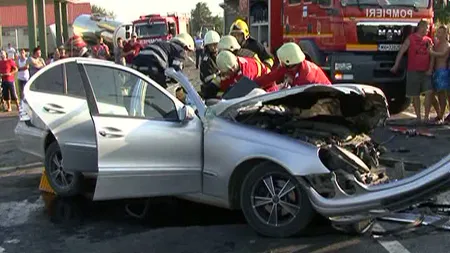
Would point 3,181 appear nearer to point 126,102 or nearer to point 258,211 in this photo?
point 126,102

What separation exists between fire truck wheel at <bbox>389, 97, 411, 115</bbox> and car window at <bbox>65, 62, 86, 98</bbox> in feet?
24.1

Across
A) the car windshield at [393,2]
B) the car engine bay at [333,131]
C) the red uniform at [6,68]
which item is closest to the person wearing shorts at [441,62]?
the car windshield at [393,2]

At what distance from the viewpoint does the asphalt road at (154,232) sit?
4.86 meters

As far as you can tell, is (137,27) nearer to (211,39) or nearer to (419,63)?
(419,63)

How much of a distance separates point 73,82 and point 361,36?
20.4 ft

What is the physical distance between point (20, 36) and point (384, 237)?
196ft

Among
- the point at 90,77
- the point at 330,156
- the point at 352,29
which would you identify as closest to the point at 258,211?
the point at 330,156

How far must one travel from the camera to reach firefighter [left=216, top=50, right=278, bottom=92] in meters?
6.50

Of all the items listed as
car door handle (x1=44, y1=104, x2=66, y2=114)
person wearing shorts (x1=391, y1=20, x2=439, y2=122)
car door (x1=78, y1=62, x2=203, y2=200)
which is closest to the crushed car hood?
car door (x1=78, y1=62, x2=203, y2=200)

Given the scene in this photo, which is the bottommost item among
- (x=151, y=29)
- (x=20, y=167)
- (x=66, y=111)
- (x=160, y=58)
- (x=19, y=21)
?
(x=20, y=167)

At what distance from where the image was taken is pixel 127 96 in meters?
5.79

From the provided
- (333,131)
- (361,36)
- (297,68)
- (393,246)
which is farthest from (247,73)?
(361,36)

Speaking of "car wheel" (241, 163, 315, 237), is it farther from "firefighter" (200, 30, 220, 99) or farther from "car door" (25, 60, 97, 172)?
"firefighter" (200, 30, 220, 99)

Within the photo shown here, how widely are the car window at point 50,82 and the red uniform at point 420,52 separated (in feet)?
21.5
